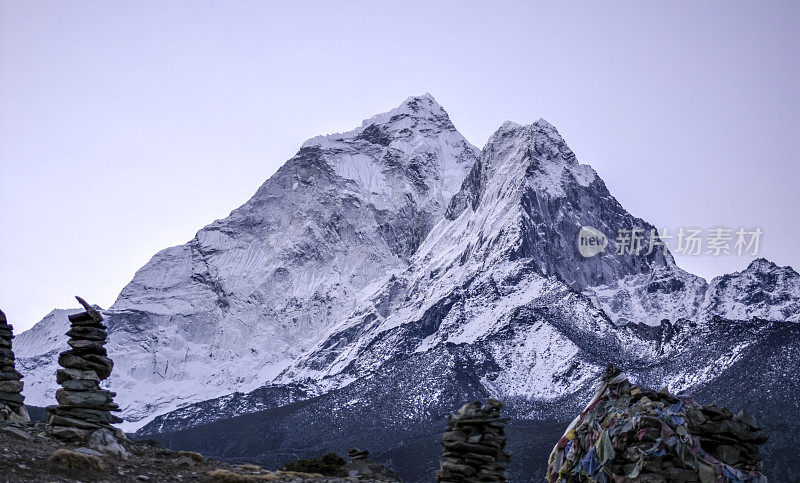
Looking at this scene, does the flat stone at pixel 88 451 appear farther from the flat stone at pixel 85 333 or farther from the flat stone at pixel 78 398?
the flat stone at pixel 85 333

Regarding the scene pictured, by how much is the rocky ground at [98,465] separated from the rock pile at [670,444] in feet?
29.8

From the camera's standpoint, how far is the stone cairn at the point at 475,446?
1205 inches

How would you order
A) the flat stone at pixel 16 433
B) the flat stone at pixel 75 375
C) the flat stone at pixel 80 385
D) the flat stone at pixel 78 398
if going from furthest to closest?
the flat stone at pixel 75 375 → the flat stone at pixel 80 385 → the flat stone at pixel 78 398 → the flat stone at pixel 16 433

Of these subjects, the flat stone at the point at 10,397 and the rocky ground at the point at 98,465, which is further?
the flat stone at the point at 10,397

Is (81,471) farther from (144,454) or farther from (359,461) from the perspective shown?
(359,461)

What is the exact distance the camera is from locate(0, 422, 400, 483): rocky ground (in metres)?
26.7

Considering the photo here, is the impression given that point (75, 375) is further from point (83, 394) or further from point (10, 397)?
point (10, 397)

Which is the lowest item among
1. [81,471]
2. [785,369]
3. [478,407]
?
[81,471]

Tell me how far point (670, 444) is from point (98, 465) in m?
17.9

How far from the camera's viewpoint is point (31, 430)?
32031 millimetres

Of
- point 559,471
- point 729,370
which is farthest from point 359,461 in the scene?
point 729,370

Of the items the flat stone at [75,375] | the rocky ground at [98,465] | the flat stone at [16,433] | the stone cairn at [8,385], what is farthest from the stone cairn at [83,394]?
the stone cairn at [8,385]

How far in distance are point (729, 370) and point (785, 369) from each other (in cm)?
1372

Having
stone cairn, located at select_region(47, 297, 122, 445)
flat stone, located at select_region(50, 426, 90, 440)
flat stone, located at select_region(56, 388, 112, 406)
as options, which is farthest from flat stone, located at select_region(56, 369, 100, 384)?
flat stone, located at select_region(50, 426, 90, 440)
